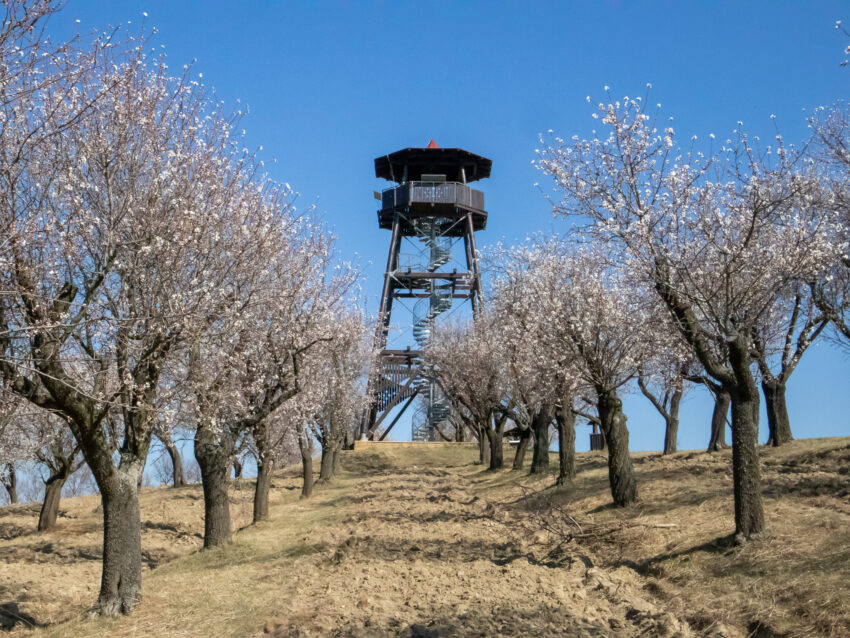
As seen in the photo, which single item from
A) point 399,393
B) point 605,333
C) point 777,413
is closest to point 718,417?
point 777,413

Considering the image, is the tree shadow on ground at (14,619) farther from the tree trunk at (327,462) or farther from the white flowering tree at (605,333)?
the tree trunk at (327,462)

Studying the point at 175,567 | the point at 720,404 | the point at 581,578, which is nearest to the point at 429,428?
the point at 720,404

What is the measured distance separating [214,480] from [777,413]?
18.7m

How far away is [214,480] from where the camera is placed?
1708cm

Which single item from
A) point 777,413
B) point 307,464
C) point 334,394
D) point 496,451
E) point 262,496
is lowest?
point 262,496

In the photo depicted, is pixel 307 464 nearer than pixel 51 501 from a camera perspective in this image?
No

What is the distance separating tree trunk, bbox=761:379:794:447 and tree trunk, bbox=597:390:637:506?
26.9 ft

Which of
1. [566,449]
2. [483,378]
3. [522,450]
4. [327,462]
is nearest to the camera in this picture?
[566,449]

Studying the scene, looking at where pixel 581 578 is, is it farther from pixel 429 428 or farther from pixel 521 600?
pixel 429 428

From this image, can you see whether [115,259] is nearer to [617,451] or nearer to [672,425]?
[617,451]

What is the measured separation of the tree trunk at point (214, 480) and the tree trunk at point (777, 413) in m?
18.0

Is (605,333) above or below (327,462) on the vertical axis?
above

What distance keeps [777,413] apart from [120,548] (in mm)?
21477

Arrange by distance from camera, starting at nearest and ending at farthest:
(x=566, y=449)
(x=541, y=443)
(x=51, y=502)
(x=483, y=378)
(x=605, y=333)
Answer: (x=605, y=333), (x=566, y=449), (x=51, y=502), (x=541, y=443), (x=483, y=378)
